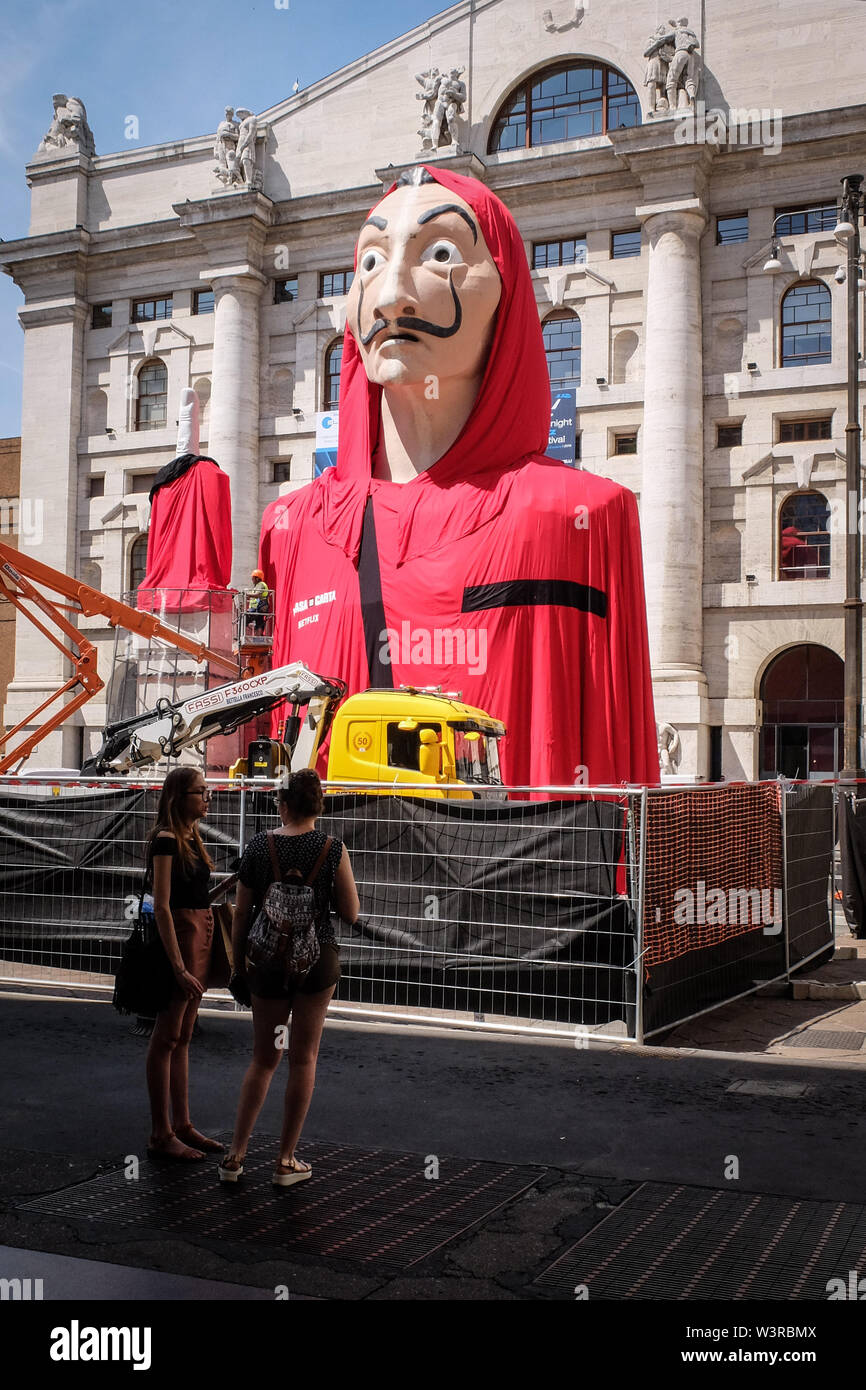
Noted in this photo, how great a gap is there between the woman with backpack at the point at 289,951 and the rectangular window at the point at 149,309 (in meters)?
37.7

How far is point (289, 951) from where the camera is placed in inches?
215

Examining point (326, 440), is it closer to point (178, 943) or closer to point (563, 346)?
point (563, 346)

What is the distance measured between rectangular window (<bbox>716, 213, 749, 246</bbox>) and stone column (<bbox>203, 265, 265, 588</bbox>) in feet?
44.4

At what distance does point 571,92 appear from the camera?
1428 inches

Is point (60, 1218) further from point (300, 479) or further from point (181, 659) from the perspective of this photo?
point (300, 479)

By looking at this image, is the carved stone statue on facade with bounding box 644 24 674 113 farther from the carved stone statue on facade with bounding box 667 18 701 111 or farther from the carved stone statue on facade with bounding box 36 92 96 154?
the carved stone statue on facade with bounding box 36 92 96 154

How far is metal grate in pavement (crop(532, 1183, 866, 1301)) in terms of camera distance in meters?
4.50

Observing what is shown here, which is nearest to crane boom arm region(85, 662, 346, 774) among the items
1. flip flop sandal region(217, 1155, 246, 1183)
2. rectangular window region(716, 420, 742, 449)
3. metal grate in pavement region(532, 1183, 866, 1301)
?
flip flop sandal region(217, 1155, 246, 1183)

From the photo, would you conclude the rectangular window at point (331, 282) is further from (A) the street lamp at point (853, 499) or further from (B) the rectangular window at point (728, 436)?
(A) the street lamp at point (853, 499)

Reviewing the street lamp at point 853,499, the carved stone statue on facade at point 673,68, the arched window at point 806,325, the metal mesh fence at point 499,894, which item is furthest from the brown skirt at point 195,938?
the carved stone statue on facade at point 673,68

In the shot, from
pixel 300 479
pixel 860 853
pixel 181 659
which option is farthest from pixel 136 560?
pixel 860 853

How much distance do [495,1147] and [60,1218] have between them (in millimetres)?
2099

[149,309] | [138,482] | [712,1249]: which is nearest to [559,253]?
[149,309]

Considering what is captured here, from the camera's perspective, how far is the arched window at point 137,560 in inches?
1590
